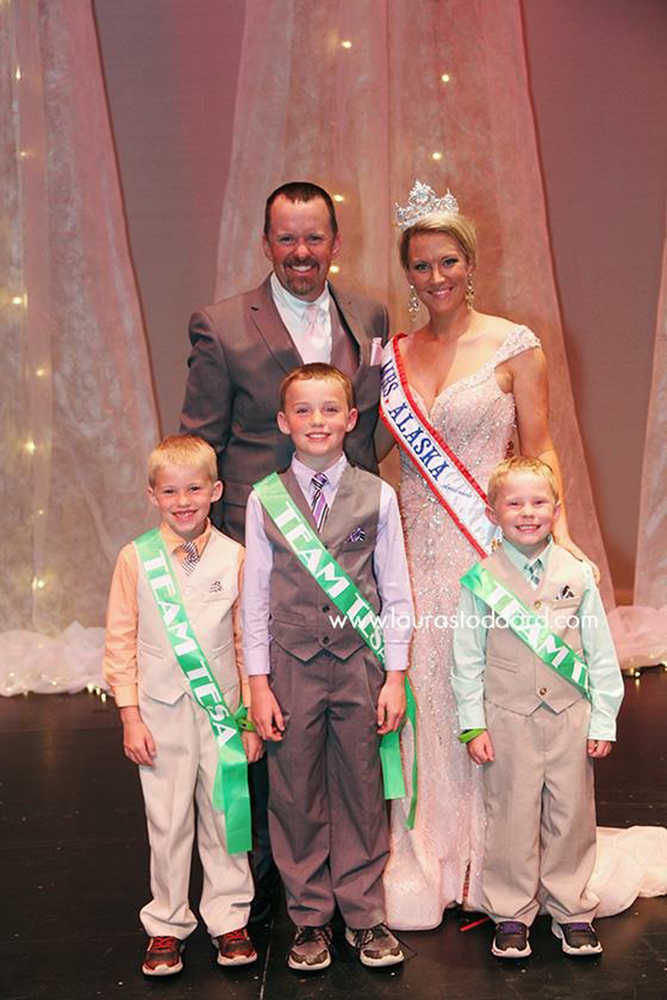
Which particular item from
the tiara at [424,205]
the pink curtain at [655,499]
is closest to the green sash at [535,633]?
the tiara at [424,205]

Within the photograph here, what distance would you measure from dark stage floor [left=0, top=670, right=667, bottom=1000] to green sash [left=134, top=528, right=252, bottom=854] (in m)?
0.27

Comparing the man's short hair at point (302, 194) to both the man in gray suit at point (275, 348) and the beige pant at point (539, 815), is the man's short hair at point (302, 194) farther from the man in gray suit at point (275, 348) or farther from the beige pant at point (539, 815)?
the beige pant at point (539, 815)

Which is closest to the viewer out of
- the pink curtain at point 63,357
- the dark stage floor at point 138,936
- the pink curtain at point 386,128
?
the dark stage floor at point 138,936

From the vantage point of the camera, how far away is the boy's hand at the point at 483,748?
2365 mm

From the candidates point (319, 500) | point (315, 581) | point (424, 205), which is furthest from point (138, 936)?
point (424, 205)

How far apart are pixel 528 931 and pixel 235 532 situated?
0.95m

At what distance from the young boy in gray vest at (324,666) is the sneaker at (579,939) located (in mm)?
313

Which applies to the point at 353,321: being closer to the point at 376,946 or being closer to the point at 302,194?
the point at 302,194

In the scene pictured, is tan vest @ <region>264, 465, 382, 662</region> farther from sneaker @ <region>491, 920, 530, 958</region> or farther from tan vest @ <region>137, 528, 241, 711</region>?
sneaker @ <region>491, 920, 530, 958</region>

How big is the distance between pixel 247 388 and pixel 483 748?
831 mm

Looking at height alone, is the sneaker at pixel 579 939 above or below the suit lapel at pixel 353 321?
below

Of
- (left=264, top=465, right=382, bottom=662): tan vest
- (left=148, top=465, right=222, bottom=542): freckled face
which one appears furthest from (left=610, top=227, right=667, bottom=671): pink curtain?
(left=148, top=465, right=222, bottom=542): freckled face

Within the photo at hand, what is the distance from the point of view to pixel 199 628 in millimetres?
2303

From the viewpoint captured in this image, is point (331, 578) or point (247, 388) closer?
point (331, 578)
